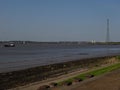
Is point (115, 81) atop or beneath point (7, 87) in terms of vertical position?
atop

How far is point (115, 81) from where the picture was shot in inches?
619

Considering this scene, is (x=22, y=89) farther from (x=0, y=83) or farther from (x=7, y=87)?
(x=0, y=83)

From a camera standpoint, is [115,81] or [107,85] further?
[115,81]

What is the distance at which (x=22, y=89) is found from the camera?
68.7ft

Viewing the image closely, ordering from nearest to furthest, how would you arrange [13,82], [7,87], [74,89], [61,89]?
[74,89]
[61,89]
[7,87]
[13,82]

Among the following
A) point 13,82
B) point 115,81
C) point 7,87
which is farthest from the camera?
point 13,82

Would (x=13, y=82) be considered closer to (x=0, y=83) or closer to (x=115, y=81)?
(x=0, y=83)

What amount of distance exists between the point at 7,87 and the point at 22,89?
158cm

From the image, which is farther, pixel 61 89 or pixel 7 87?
pixel 7 87

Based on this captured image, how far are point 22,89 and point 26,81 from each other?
4442mm

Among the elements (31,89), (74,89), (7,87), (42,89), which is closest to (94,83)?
(74,89)

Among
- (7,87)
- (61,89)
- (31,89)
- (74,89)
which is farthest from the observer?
(7,87)

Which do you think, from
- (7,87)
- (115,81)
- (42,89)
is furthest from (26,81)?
(115,81)

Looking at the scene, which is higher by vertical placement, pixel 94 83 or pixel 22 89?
pixel 94 83
